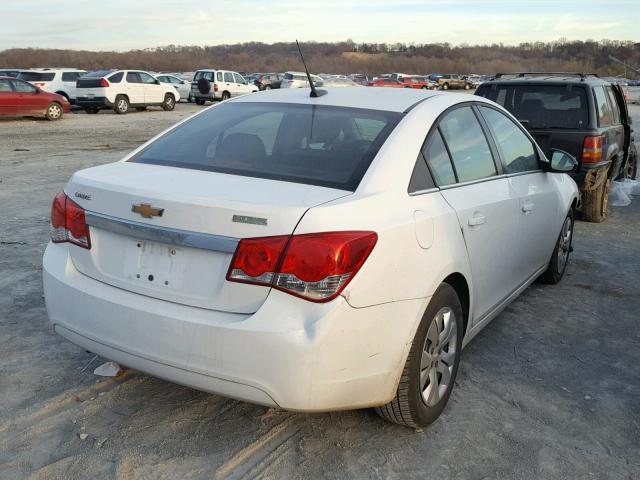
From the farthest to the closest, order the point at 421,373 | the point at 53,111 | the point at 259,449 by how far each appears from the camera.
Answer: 1. the point at 53,111
2. the point at 421,373
3. the point at 259,449

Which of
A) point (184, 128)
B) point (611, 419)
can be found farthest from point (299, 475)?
point (184, 128)

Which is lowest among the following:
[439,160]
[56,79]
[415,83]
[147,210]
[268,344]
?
[415,83]

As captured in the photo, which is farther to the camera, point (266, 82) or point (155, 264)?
point (266, 82)

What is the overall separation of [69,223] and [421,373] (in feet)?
5.86

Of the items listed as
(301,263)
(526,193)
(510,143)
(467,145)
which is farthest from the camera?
(510,143)

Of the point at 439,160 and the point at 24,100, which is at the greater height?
the point at 439,160

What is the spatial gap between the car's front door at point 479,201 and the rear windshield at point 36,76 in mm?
26722

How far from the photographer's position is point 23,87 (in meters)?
22.4

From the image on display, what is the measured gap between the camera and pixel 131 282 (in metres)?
2.83

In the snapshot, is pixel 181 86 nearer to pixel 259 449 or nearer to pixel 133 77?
pixel 133 77

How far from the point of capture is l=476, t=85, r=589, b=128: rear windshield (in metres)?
7.92

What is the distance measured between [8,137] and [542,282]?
16494 millimetres

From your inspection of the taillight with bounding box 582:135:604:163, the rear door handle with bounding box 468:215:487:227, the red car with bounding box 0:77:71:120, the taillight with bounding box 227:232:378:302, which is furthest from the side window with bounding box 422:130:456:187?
the red car with bounding box 0:77:71:120

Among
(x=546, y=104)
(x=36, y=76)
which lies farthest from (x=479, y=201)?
(x=36, y=76)
